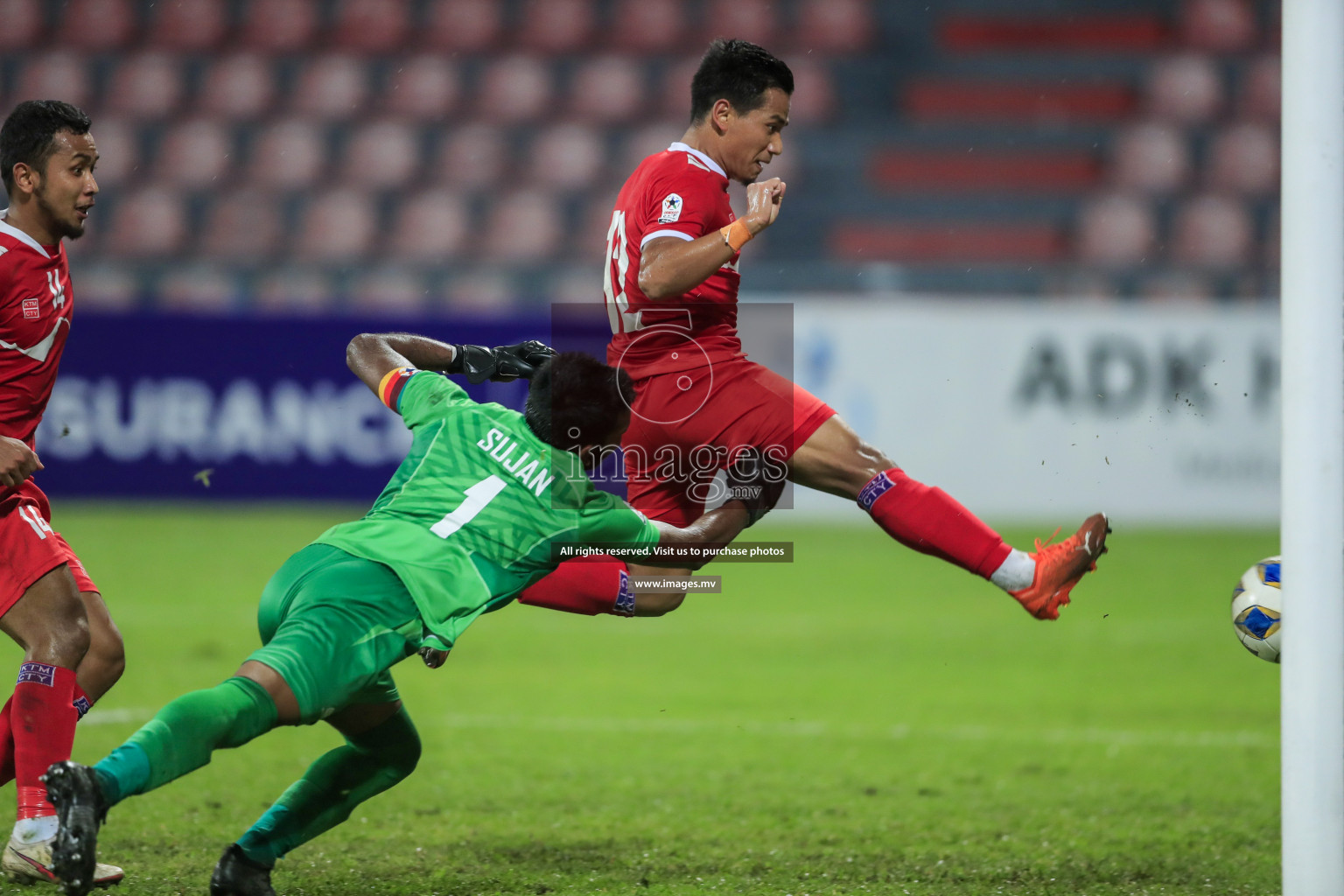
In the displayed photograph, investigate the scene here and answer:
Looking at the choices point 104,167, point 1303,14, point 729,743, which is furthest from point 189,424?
point 1303,14

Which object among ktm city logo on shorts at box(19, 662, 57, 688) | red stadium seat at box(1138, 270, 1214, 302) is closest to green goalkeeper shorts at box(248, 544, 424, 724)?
ktm city logo on shorts at box(19, 662, 57, 688)

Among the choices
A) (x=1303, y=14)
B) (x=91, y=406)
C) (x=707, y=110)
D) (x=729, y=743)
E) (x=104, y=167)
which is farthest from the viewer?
(x=104, y=167)

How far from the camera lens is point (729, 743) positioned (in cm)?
→ 605

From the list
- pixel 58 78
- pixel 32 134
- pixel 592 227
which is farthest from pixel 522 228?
pixel 32 134

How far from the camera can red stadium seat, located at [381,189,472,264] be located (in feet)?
50.2

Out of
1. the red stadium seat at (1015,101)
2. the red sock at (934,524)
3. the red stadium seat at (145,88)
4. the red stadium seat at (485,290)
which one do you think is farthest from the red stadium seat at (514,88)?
the red sock at (934,524)

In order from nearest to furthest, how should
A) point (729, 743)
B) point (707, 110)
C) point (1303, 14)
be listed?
1. point (1303, 14)
2. point (707, 110)
3. point (729, 743)

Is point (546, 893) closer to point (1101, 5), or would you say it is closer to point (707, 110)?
point (707, 110)

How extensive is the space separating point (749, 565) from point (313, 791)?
808cm

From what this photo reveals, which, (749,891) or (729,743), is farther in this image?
(729,743)

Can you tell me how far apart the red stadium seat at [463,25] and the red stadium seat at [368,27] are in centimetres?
36

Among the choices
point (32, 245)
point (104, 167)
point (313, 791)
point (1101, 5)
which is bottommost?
point (313, 791)

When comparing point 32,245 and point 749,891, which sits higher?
point 32,245

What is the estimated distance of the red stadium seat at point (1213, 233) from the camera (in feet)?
47.0
